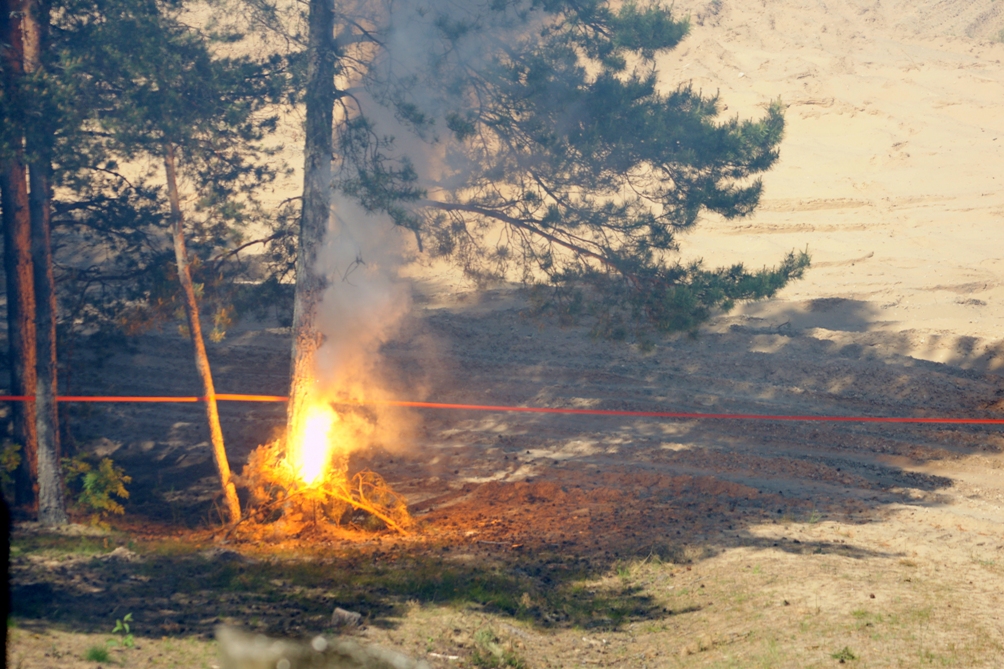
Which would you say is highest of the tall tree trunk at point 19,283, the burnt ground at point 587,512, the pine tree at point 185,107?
the pine tree at point 185,107

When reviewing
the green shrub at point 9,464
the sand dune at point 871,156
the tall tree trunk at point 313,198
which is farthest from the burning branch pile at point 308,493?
the sand dune at point 871,156

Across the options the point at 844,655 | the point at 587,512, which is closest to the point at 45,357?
the point at 587,512

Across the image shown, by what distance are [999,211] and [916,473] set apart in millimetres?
14934

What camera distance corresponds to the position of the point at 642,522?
10281mm

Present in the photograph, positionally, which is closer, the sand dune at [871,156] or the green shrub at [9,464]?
the green shrub at [9,464]

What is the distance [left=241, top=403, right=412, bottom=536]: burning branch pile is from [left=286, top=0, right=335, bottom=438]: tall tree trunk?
0.34 metres

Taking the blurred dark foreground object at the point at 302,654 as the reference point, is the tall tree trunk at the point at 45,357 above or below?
above

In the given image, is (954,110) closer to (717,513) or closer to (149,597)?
(717,513)

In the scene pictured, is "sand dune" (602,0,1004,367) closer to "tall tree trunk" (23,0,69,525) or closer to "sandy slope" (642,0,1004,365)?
"sandy slope" (642,0,1004,365)

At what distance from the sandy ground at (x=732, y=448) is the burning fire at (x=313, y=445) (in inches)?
64.5

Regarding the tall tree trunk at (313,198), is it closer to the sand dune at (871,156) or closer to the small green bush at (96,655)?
the small green bush at (96,655)

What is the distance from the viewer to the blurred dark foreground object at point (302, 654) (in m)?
5.16

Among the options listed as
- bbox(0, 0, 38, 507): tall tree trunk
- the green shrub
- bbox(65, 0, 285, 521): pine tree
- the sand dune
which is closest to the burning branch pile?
bbox(65, 0, 285, 521): pine tree

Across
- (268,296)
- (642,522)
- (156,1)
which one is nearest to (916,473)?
(642,522)
